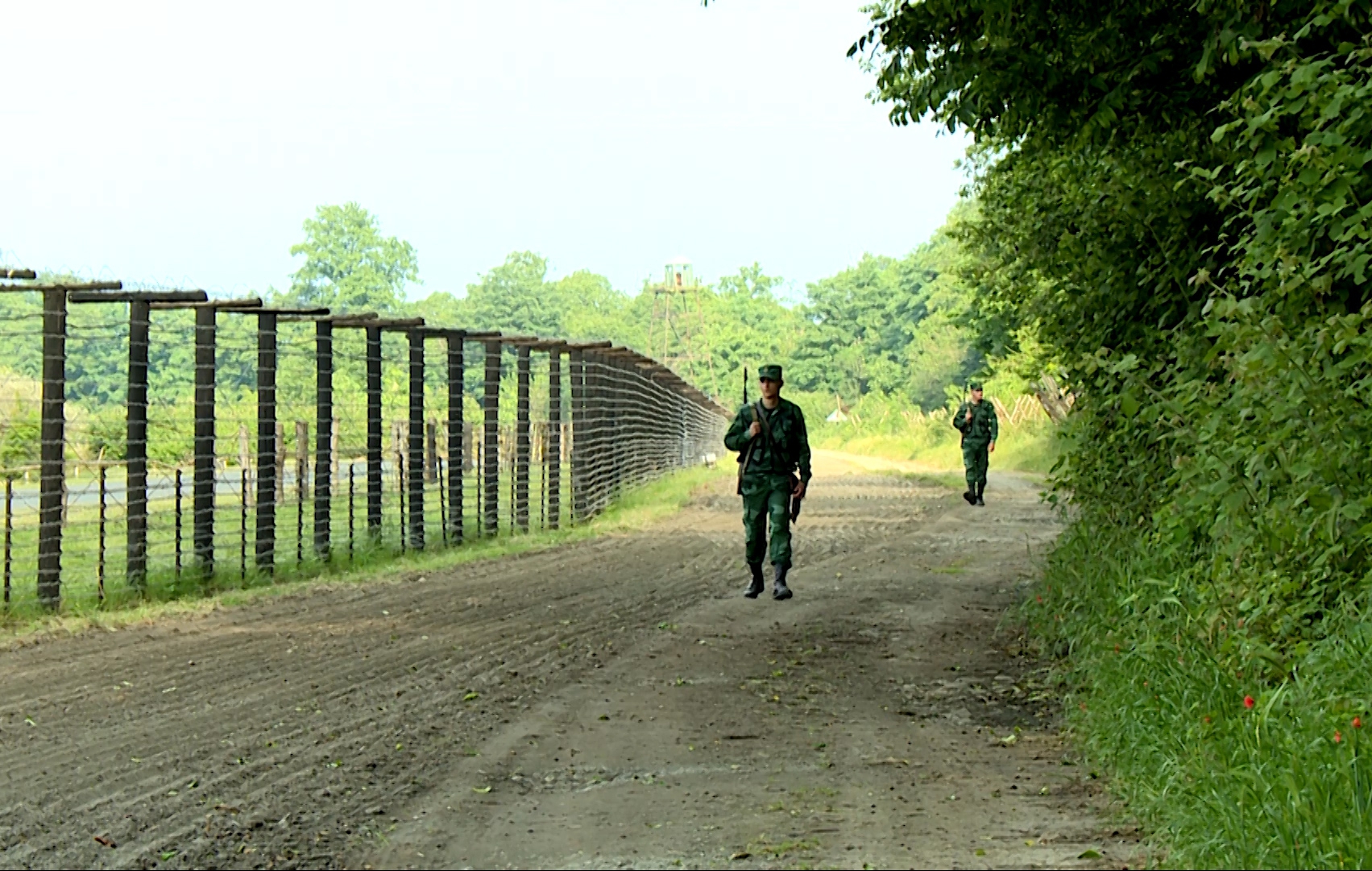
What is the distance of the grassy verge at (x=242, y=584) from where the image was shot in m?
11.8

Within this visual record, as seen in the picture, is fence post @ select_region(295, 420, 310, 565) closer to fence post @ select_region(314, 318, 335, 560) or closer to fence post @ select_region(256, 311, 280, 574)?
fence post @ select_region(314, 318, 335, 560)

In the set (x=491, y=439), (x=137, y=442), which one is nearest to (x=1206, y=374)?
(x=137, y=442)

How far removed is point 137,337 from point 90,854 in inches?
355

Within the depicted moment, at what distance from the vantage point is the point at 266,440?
15969mm

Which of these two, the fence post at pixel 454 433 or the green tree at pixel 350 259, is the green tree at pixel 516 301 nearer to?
the green tree at pixel 350 259

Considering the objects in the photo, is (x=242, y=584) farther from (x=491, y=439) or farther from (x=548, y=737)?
(x=548, y=737)

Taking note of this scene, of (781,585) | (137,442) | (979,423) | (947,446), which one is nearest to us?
(781,585)

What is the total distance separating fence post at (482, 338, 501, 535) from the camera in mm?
20875

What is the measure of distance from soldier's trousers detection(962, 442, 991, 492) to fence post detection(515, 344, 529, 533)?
6.54 meters

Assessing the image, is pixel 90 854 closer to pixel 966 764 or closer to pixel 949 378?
pixel 966 764

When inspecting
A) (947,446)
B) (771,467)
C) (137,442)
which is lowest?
(771,467)

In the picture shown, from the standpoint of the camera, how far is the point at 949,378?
291 feet

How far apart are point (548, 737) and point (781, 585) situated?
596cm

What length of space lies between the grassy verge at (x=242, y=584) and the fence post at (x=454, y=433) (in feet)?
1.20
